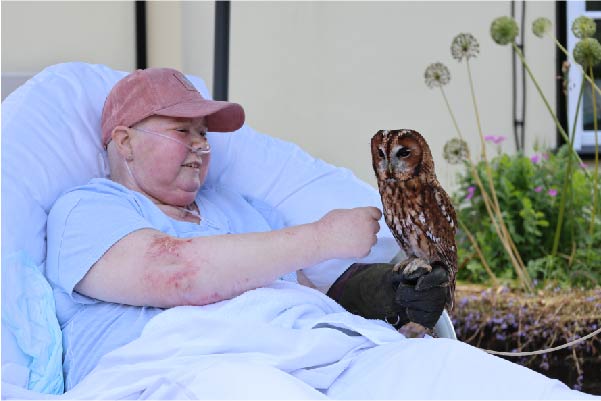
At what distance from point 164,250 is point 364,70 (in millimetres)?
2548

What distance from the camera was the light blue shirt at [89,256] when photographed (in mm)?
2174

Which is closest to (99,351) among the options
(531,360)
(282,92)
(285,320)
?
(285,320)

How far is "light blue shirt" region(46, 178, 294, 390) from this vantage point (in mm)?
2174

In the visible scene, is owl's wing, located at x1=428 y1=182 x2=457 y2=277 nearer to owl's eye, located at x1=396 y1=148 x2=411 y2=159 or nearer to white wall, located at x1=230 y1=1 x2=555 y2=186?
owl's eye, located at x1=396 y1=148 x2=411 y2=159

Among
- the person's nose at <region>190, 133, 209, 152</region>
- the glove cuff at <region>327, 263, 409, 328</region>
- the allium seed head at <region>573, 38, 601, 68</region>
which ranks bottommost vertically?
the glove cuff at <region>327, 263, 409, 328</region>

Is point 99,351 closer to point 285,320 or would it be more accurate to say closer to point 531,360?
point 285,320

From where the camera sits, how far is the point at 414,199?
2.14 meters

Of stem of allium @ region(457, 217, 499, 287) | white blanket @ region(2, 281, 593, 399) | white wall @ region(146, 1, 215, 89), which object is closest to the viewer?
white blanket @ region(2, 281, 593, 399)

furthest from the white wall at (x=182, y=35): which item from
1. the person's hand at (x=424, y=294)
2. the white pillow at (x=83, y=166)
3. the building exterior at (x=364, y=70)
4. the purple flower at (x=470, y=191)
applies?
the person's hand at (x=424, y=294)

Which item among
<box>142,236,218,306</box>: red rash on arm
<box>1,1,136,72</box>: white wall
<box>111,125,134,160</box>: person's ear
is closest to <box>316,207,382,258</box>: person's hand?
<box>142,236,218,306</box>: red rash on arm

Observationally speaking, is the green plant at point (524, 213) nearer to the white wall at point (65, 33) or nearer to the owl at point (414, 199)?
the white wall at point (65, 33)

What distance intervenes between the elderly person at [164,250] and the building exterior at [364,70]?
194 cm

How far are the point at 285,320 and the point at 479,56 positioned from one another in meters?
2.68

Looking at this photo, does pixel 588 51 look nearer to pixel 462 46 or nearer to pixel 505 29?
pixel 505 29
